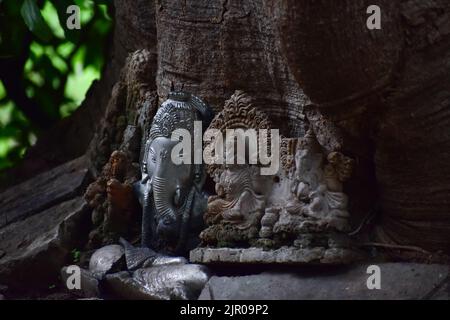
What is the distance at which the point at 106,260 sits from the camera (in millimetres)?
4652

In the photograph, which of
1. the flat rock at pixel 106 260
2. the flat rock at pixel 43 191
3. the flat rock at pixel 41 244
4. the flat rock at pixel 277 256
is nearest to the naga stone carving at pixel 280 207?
the flat rock at pixel 277 256

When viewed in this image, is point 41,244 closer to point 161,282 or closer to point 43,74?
point 161,282

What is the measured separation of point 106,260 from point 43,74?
2.36 meters

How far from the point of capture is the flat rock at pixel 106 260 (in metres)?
4.60

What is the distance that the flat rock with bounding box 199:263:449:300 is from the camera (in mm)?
3906

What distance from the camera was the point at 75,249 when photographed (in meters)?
5.06

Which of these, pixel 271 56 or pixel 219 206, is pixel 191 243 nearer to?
pixel 219 206

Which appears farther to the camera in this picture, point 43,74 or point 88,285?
point 43,74

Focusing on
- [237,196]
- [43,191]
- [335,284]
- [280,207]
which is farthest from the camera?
[43,191]

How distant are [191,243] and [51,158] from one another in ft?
6.63

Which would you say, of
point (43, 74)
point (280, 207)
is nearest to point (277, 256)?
point (280, 207)

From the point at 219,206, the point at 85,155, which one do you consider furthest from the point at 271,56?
the point at 85,155

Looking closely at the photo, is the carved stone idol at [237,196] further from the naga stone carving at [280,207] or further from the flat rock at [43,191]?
the flat rock at [43,191]
